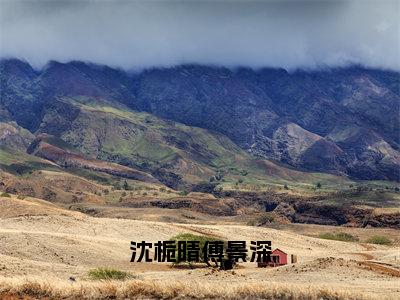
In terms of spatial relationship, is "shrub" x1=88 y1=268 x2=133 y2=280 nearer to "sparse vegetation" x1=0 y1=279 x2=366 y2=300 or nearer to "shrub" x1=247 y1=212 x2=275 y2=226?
"sparse vegetation" x1=0 y1=279 x2=366 y2=300

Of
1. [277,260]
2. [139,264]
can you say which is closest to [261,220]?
[277,260]

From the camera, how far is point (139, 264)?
61750mm

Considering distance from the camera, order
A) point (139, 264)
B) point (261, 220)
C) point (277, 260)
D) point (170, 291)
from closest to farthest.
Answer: point (170, 291) < point (277, 260) < point (139, 264) < point (261, 220)

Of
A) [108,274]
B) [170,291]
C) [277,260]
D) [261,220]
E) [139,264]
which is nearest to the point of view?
[170,291]

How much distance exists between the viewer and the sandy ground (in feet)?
141

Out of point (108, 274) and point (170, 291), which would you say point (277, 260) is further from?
point (170, 291)

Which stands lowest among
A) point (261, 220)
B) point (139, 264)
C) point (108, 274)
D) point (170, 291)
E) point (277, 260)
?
point (170, 291)

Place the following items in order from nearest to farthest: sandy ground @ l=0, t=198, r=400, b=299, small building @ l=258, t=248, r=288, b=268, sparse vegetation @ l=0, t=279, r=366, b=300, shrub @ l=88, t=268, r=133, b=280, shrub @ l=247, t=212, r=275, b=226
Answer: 1. sparse vegetation @ l=0, t=279, r=366, b=300
2. shrub @ l=88, t=268, r=133, b=280
3. sandy ground @ l=0, t=198, r=400, b=299
4. small building @ l=258, t=248, r=288, b=268
5. shrub @ l=247, t=212, r=275, b=226

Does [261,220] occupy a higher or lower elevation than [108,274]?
higher

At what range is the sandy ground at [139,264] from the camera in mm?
43031

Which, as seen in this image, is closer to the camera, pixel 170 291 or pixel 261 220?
pixel 170 291

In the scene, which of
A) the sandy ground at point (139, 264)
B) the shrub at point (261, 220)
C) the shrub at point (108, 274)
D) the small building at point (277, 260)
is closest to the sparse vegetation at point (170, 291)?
the sandy ground at point (139, 264)

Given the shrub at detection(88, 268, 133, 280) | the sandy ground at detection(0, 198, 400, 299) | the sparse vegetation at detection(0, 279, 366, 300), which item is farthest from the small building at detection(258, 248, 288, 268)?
→ the sparse vegetation at detection(0, 279, 366, 300)

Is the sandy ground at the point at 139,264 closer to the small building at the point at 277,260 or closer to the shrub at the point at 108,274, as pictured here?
the shrub at the point at 108,274
